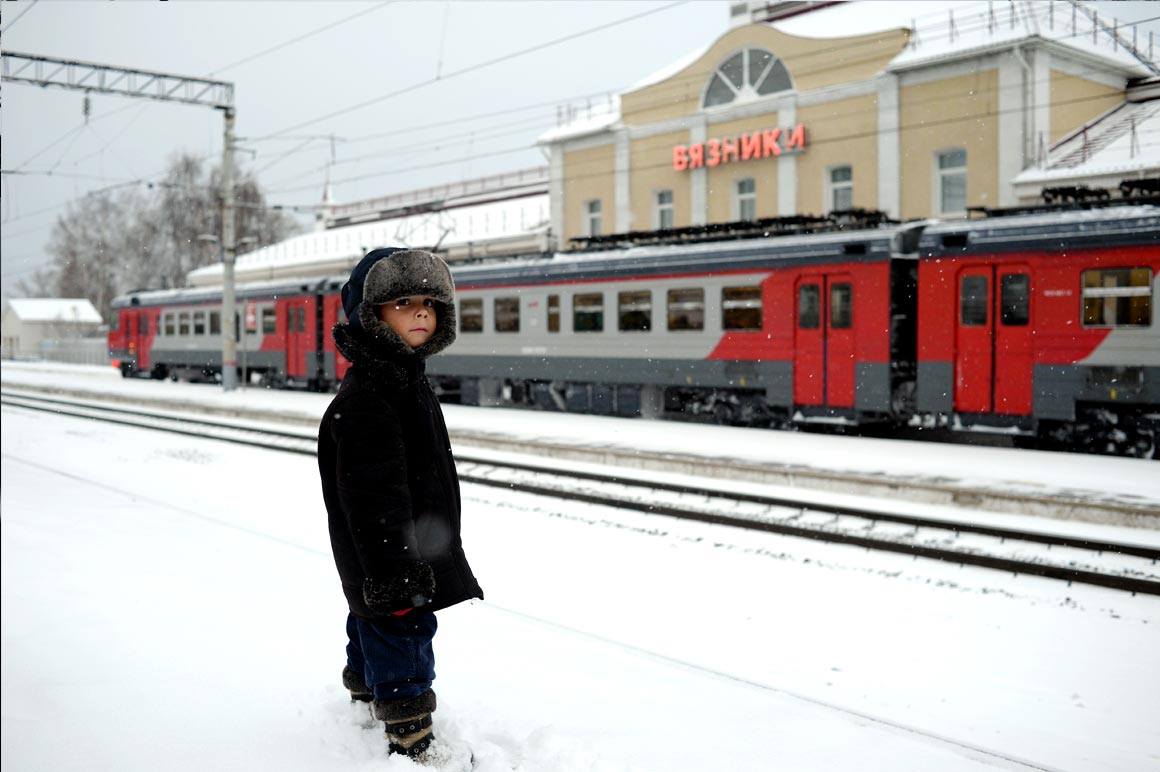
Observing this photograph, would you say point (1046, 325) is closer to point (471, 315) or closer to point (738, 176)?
point (471, 315)

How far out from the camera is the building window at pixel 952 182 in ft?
76.2

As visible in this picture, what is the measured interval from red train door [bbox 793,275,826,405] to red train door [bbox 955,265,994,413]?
2158 mm

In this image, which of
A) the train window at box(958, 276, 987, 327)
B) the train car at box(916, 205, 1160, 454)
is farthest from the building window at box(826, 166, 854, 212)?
the train window at box(958, 276, 987, 327)

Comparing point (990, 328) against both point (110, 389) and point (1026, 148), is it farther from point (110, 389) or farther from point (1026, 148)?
point (110, 389)

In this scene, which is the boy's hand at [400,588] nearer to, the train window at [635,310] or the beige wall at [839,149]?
the train window at [635,310]

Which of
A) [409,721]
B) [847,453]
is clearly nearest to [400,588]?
[409,721]

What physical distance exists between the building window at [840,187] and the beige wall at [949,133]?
1720 millimetres

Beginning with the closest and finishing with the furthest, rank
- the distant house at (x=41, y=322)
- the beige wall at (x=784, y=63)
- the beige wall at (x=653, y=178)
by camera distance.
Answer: the beige wall at (x=784, y=63) < the beige wall at (x=653, y=178) < the distant house at (x=41, y=322)

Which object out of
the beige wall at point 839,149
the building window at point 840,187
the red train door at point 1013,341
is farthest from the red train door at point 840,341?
the building window at point 840,187

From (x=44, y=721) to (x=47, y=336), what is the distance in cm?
8630

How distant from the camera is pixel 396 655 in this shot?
11.8 ft

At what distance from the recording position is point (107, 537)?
292 inches

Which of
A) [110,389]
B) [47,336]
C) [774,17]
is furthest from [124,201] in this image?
[774,17]

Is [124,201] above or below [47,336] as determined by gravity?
above
